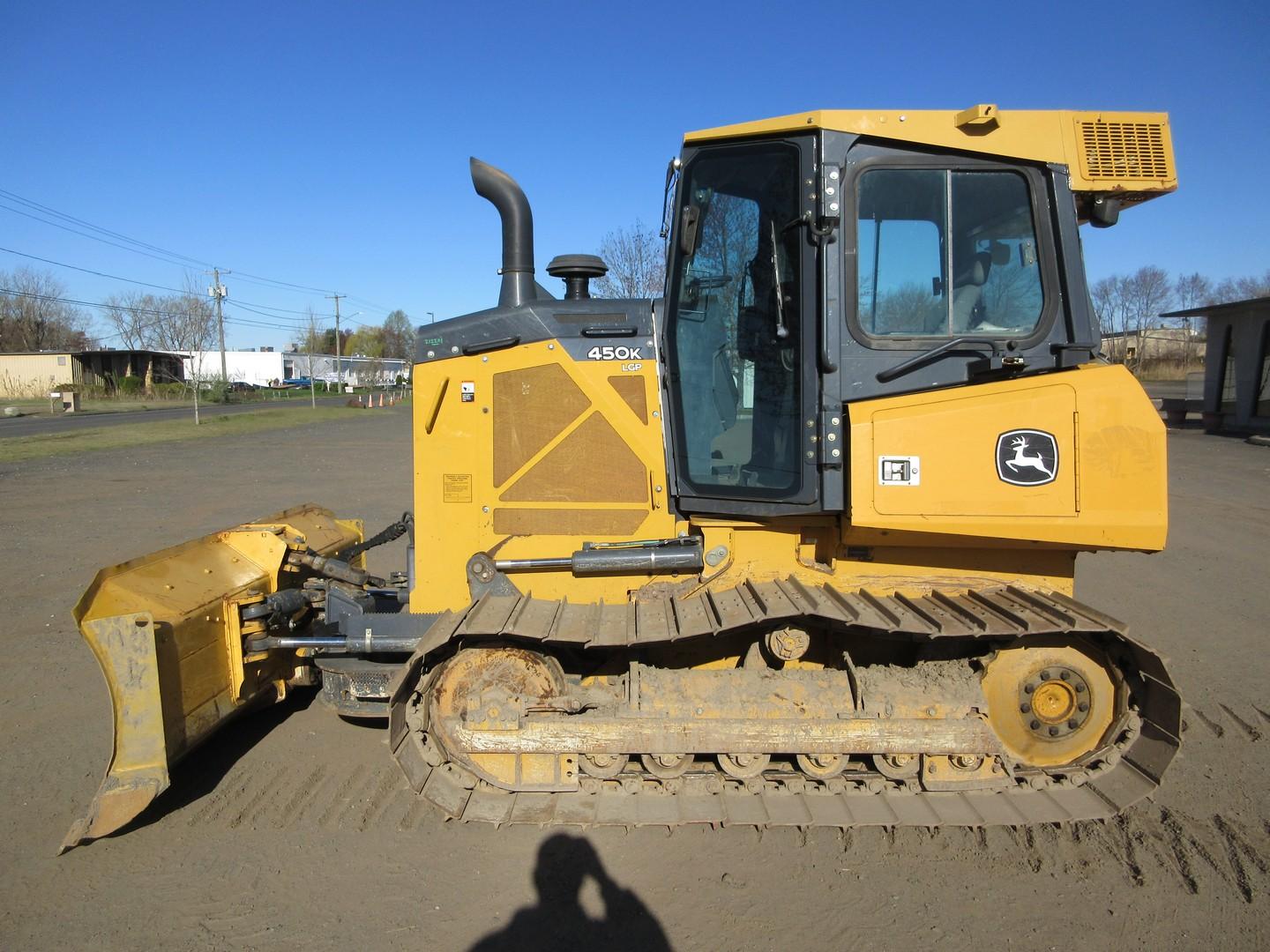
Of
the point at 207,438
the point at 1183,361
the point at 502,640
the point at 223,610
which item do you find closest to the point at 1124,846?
the point at 502,640

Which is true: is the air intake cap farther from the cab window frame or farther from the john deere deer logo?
the john deere deer logo

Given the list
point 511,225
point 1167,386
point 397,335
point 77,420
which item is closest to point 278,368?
point 397,335

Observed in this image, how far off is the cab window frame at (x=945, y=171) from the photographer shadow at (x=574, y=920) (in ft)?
8.28

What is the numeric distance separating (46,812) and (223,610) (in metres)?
1.19

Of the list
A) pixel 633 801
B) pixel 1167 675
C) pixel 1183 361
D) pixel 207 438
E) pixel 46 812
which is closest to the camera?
pixel 1167 675

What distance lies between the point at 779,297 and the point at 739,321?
24 centimetres

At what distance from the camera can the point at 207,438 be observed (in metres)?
22.9

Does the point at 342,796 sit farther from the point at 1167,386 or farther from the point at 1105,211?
the point at 1167,386

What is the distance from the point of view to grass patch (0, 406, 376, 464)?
18844mm

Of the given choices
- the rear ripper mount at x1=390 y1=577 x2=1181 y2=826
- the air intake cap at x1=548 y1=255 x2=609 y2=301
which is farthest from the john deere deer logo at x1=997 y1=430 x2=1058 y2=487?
the air intake cap at x1=548 y1=255 x2=609 y2=301

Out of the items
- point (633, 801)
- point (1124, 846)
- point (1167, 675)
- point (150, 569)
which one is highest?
point (150, 569)

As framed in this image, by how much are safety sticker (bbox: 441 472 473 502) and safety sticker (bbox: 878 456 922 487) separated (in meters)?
1.92

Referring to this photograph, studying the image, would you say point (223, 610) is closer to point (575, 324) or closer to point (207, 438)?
point (575, 324)

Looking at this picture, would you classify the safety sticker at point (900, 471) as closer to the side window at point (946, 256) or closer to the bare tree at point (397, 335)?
the side window at point (946, 256)
